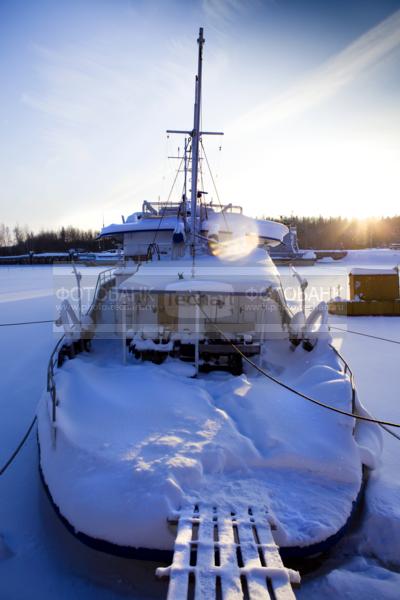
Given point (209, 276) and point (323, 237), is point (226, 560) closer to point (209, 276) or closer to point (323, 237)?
point (209, 276)

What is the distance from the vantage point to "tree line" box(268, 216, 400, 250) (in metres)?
79.2

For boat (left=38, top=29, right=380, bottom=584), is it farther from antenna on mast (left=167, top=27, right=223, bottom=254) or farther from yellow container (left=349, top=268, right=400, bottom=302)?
yellow container (left=349, top=268, right=400, bottom=302)

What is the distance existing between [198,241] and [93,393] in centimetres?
575

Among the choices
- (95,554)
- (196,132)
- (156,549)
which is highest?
(196,132)

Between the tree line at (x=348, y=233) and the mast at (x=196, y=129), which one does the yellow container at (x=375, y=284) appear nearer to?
the mast at (x=196, y=129)

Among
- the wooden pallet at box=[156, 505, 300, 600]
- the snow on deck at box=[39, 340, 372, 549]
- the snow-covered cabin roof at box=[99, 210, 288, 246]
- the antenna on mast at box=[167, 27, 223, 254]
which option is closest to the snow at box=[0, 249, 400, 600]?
the snow on deck at box=[39, 340, 372, 549]

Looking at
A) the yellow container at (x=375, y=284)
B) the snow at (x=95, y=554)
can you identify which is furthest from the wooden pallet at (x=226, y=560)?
the yellow container at (x=375, y=284)

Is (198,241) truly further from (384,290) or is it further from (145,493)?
(384,290)

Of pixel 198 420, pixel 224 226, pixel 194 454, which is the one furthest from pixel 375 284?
pixel 194 454

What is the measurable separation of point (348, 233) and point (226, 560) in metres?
90.3

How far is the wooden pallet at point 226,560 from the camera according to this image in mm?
2521

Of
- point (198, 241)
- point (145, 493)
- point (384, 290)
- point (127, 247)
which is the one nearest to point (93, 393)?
point (145, 493)

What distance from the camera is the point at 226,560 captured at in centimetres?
274

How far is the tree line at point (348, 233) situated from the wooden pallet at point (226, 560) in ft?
250
